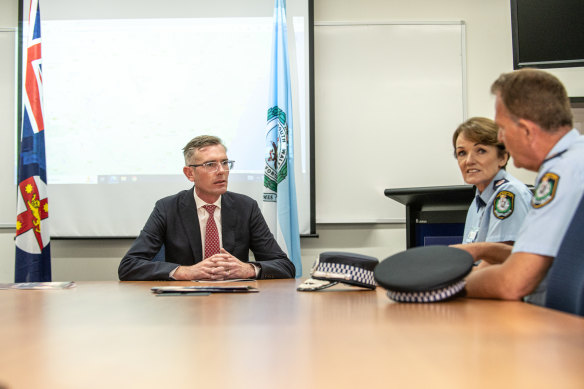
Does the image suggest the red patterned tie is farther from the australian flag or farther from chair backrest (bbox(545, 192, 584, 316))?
chair backrest (bbox(545, 192, 584, 316))

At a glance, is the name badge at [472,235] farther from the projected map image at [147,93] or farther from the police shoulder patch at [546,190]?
the projected map image at [147,93]

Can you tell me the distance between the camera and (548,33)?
3.41 m

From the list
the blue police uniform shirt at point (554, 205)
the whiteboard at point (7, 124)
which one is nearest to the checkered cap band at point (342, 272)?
the blue police uniform shirt at point (554, 205)

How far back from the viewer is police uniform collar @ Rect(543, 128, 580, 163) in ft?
4.54

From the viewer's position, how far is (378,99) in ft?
14.1

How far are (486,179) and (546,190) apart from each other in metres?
1.05

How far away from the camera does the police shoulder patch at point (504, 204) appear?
6.49 feet

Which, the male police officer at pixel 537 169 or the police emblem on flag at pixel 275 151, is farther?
the police emblem on flag at pixel 275 151

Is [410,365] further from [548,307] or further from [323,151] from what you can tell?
[323,151]

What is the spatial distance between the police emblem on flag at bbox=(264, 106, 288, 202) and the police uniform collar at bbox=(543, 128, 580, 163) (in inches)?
101

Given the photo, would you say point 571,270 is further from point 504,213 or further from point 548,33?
point 548,33

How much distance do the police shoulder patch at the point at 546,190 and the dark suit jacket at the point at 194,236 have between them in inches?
56.7

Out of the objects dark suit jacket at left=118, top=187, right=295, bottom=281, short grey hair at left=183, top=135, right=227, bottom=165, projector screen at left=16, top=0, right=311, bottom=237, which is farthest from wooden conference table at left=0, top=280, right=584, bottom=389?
projector screen at left=16, top=0, right=311, bottom=237

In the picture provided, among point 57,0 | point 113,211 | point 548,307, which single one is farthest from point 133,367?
point 57,0
